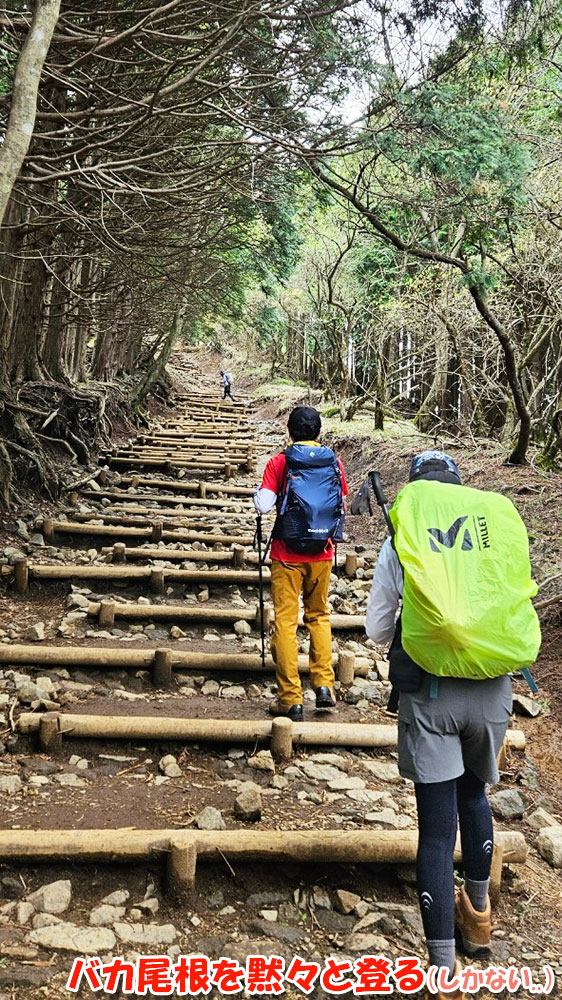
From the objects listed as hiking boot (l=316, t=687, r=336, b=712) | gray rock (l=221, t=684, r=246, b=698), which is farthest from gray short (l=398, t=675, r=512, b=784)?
gray rock (l=221, t=684, r=246, b=698)

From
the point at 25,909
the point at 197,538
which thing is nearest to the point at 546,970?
the point at 25,909

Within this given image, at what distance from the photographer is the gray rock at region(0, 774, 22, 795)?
12.2 feet

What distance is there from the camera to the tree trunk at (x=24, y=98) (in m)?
3.92

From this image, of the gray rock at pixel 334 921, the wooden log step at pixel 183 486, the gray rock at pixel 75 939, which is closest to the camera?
the gray rock at pixel 75 939

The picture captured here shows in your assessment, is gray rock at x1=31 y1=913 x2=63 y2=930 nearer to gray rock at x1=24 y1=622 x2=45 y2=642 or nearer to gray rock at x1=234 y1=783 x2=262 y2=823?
gray rock at x1=234 y1=783 x2=262 y2=823

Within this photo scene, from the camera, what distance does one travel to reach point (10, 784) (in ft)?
12.3


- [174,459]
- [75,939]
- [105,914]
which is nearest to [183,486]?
[174,459]

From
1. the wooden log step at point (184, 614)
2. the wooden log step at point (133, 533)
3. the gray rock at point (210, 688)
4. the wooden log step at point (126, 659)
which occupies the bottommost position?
the gray rock at point (210, 688)

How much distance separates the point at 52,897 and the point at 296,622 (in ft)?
7.59

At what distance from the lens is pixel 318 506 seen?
467cm

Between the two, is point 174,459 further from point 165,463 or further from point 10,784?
point 10,784

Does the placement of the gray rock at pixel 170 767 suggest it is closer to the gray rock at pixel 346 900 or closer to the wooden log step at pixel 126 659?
the wooden log step at pixel 126 659

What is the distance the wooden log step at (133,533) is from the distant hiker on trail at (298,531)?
4355mm

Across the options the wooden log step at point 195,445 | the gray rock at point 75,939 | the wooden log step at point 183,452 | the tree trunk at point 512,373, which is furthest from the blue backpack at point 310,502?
the wooden log step at point 195,445
